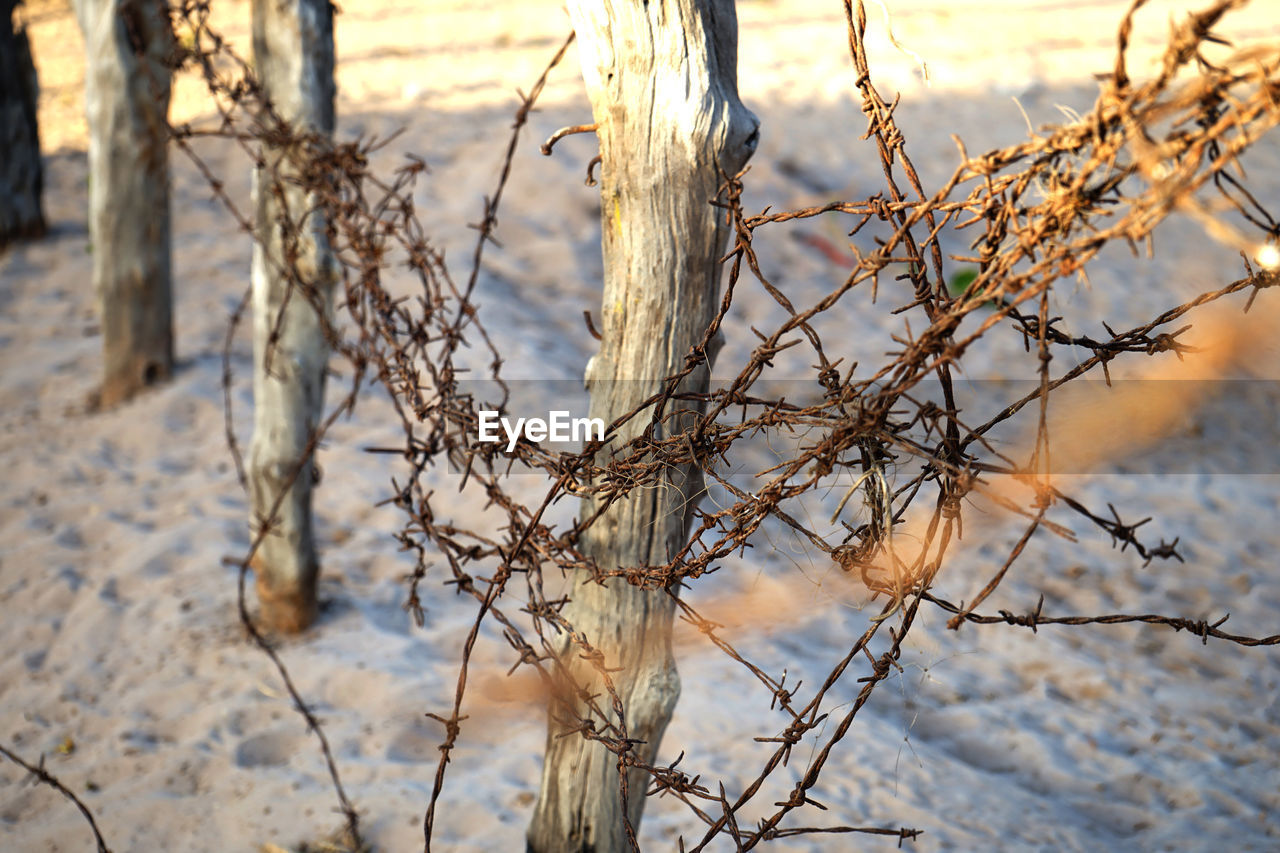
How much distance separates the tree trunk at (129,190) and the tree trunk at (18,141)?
1661 millimetres

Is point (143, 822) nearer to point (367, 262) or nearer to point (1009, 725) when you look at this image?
point (367, 262)

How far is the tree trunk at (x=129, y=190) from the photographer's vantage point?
3.67 metres

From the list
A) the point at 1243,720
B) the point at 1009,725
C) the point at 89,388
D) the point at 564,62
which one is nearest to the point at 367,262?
the point at 1009,725

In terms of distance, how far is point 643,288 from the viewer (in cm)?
131

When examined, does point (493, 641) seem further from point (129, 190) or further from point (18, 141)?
point (18, 141)

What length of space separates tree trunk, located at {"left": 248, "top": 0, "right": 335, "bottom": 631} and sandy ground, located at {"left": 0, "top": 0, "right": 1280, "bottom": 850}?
0.71 ft

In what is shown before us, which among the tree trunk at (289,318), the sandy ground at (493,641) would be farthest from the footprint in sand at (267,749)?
the tree trunk at (289,318)

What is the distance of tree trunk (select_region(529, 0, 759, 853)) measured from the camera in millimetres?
1221

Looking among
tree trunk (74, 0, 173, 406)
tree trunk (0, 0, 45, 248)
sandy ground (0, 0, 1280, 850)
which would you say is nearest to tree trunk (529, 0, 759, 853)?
sandy ground (0, 0, 1280, 850)

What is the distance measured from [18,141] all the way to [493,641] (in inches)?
177

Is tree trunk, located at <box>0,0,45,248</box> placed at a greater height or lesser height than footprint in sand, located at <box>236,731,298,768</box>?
greater

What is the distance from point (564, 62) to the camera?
7227 millimetres

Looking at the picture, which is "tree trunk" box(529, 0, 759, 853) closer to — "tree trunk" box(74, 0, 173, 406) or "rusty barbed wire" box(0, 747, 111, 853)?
"rusty barbed wire" box(0, 747, 111, 853)

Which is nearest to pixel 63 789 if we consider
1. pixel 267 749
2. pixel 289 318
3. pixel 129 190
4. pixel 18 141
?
pixel 267 749
